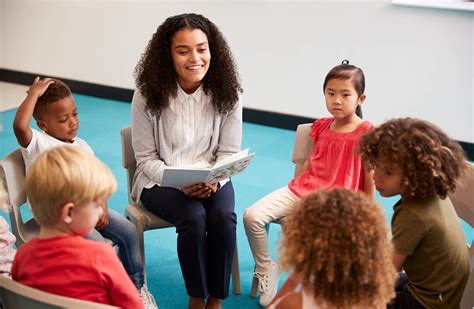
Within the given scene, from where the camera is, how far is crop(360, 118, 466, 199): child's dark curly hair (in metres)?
2.13

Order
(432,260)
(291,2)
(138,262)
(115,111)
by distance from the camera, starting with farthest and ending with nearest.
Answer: (115,111) → (291,2) → (138,262) → (432,260)

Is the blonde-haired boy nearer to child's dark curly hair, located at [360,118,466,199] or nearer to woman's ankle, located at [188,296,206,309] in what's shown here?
child's dark curly hair, located at [360,118,466,199]

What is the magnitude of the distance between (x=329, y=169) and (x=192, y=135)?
666 mm

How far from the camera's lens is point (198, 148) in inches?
121

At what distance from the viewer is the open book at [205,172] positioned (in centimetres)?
268

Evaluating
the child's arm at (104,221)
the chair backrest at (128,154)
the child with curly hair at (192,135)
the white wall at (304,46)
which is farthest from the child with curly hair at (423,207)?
the white wall at (304,46)

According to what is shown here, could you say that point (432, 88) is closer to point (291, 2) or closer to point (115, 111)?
point (291, 2)

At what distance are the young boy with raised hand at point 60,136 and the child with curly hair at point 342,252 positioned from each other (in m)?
1.26

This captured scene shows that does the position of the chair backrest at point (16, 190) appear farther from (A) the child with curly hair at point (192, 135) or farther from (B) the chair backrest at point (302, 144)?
(B) the chair backrest at point (302, 144)

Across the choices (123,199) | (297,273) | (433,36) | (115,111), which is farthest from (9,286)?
(115,111)

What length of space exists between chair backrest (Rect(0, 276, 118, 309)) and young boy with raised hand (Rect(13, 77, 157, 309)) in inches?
40.0

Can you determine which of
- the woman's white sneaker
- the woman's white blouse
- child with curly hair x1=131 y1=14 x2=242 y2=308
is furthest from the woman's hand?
the woman's white sneaker

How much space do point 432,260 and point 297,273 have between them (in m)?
0.67

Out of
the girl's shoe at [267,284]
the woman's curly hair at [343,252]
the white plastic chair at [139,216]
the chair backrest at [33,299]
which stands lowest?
the girl's shoe at [267,284]
